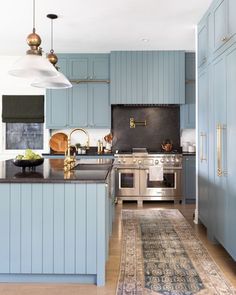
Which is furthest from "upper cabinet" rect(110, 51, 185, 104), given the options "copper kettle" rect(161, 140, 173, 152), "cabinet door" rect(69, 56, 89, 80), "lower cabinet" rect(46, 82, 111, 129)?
"copper kettle" rect(161, 140, 173, 152)

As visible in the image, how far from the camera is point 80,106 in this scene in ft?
22.0

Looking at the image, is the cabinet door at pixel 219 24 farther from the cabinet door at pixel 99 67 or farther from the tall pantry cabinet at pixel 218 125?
the cabinet door at pixel 99 67

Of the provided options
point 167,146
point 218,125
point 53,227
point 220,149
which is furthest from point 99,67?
point 53,227

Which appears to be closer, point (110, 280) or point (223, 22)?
point (110, 280)

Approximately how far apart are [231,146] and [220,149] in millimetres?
301

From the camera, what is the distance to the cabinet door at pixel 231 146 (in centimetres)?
315

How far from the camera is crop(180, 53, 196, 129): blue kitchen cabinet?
6605 mm

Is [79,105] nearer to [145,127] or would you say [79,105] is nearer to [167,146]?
[145,127]

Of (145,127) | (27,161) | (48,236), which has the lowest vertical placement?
(48,236)

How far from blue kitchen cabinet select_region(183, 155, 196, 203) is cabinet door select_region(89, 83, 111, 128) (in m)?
1.62

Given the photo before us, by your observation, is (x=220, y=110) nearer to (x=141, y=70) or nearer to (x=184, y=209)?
(x=184, y=209)

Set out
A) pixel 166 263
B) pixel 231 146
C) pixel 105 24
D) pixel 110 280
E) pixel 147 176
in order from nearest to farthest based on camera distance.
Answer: pixel 110 280 < pixel 231 146 < pixel 166 263 < pixel 105 24 < pixel 147 176

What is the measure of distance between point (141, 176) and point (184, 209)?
964mm

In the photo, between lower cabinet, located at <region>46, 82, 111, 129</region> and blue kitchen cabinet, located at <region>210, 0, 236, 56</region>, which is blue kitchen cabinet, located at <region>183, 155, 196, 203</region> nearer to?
lower cabinet, located at <region>46, 82, 111, 129</region>
